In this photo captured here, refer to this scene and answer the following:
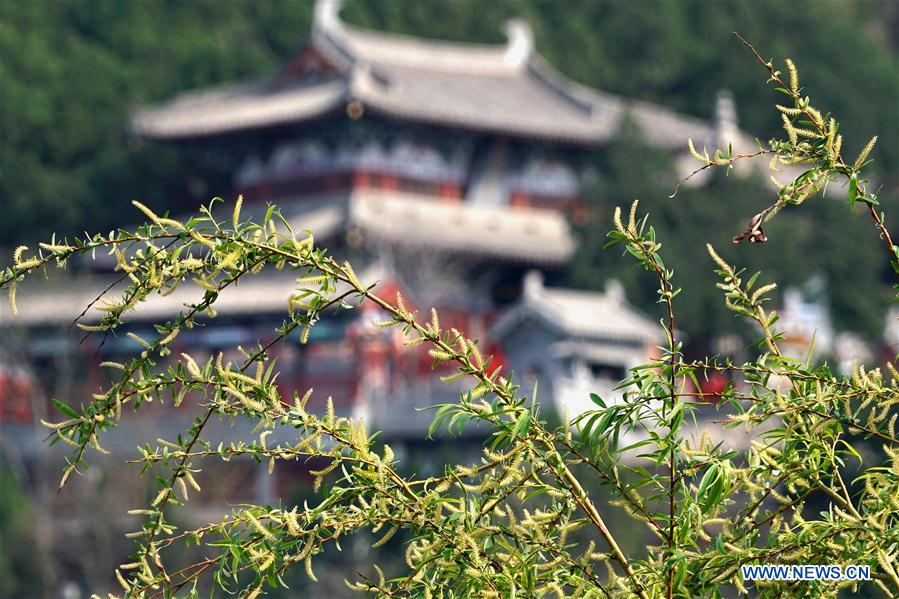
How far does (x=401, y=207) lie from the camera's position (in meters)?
31.9

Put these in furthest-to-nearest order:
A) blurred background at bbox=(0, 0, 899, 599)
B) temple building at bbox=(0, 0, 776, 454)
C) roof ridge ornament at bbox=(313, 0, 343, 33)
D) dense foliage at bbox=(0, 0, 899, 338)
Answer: dense foliage at bbox=(0, 0, 899, 338) → roof ridge ornament at bbox=(313, 0, 343, 33) → temple building at bbox=(0, 0, 776, 454) → blurred background at bbox=(0, 0, 899, 599)

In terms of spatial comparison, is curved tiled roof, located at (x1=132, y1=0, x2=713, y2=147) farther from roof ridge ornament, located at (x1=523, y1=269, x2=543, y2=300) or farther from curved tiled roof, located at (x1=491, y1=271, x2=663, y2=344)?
roof ridge ornament, located at (x1=523, y1=269, x2=543, y2=300)

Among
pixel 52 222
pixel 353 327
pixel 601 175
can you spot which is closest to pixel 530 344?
pixel 353 327

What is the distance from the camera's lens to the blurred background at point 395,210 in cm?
2802

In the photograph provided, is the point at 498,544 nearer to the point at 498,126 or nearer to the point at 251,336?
the point at 251,336

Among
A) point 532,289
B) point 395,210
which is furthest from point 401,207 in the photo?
point 532,289

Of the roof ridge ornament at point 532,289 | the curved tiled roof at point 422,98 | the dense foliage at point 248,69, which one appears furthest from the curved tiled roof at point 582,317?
the curved tiled roof at point 422,98

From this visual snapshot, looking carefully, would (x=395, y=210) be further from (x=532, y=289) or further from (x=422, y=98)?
(x=532, y=289)

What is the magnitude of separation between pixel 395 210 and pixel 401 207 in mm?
272

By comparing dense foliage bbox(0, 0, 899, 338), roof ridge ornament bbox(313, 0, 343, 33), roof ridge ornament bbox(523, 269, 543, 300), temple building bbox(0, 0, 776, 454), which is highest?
roof ridge ornament bbox(523, 269, 543, 300)

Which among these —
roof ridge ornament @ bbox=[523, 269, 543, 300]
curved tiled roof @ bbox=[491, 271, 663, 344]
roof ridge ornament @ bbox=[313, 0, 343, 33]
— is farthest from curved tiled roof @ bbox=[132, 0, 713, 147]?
roof ridge ornament @ bbox=[523, 269, 543, 300]

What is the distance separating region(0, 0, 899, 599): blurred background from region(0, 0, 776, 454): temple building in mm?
57

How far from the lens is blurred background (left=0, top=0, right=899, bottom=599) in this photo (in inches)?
1103

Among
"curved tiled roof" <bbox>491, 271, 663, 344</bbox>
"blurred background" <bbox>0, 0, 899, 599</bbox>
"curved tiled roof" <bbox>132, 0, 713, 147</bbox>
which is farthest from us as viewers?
"curved tiled roof" <bbox>132, 0, 713, 147</bbox>
